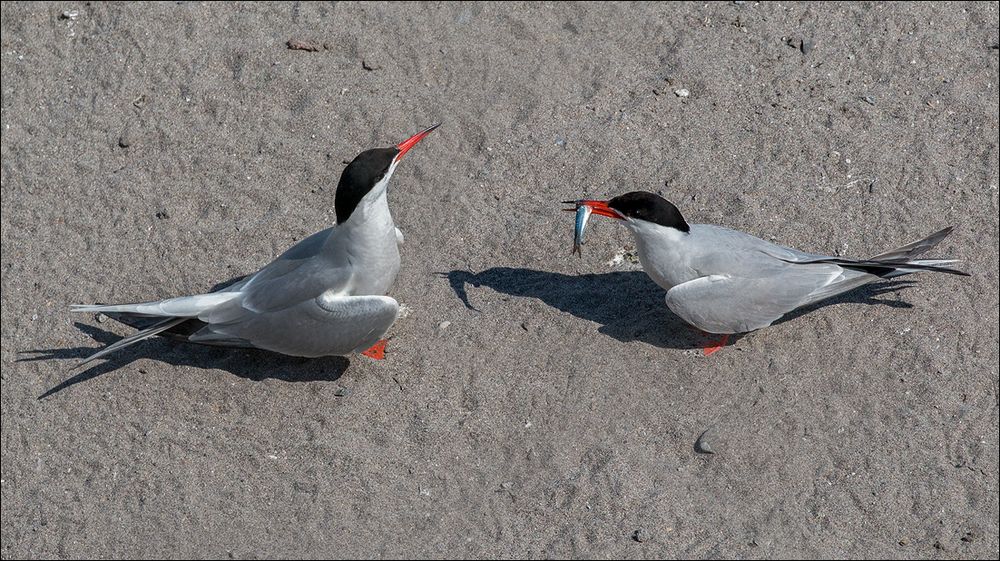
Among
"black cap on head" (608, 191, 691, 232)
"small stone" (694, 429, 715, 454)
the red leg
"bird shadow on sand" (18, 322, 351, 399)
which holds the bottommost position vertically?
"bird shadow on sand" (18, 322, 351, 399)

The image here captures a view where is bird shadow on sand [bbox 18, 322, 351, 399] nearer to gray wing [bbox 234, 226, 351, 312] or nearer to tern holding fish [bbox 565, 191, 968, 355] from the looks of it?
gray wing [bbox 234, 226, 351, 312]

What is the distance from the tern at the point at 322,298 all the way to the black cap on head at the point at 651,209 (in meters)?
1.09

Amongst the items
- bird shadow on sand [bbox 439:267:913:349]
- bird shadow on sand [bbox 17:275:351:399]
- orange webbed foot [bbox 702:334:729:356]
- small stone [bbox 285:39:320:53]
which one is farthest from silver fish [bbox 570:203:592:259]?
small stone [bbox 285:39:320:53]

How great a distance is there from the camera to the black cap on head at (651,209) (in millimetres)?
5148

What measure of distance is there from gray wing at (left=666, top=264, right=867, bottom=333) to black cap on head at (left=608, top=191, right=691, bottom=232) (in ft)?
1.08

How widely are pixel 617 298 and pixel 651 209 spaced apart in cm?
76

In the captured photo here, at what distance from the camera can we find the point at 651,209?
16.9 ft

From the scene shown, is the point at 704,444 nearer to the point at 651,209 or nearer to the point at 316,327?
the point at 651,209

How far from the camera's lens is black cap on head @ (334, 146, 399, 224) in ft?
16.2

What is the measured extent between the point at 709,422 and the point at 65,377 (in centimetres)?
351

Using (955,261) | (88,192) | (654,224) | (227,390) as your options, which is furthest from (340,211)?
(955,261)

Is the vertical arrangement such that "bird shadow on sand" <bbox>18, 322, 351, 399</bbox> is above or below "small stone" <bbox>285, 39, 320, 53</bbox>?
below

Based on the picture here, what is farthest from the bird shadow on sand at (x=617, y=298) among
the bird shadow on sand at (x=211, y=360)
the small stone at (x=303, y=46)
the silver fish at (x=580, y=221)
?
the small stone at (x=303, y=46)

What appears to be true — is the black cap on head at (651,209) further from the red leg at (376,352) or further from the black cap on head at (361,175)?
the red leg at (376,352)
